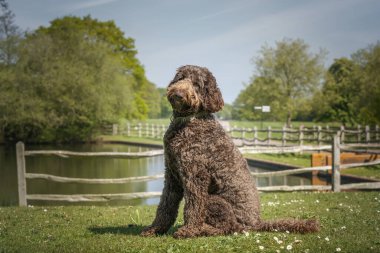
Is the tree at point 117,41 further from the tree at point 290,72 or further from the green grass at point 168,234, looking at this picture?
the green grass at point 168,234

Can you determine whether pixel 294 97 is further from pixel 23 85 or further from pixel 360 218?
pixel 360 218

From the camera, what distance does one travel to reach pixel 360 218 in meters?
6.08

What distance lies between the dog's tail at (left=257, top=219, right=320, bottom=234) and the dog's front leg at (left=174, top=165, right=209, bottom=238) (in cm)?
80

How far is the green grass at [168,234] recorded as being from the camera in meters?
4.04

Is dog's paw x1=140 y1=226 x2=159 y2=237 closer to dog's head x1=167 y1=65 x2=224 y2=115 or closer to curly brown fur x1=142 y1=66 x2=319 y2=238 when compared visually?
curly brown fur x1=142 y1=66 x2=319 y2=238

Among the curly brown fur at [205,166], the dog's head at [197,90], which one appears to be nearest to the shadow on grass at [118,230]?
the curly brown fur at [205,166]

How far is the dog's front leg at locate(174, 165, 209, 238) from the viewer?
13.8 ft

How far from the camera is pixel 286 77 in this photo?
33469mm

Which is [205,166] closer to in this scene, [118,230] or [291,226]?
[291,226]

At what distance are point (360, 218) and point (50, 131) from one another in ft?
106

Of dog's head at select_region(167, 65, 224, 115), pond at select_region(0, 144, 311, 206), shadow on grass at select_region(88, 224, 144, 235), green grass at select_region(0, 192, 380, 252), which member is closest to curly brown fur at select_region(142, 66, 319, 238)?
dog's head at select_region(167, 65, 224, 115)

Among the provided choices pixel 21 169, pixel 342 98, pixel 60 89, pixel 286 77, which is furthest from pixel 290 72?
pixel 21 169

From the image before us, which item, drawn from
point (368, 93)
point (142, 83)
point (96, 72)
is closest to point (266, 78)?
point (368, 93)

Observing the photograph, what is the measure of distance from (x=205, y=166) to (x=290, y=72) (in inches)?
1185
